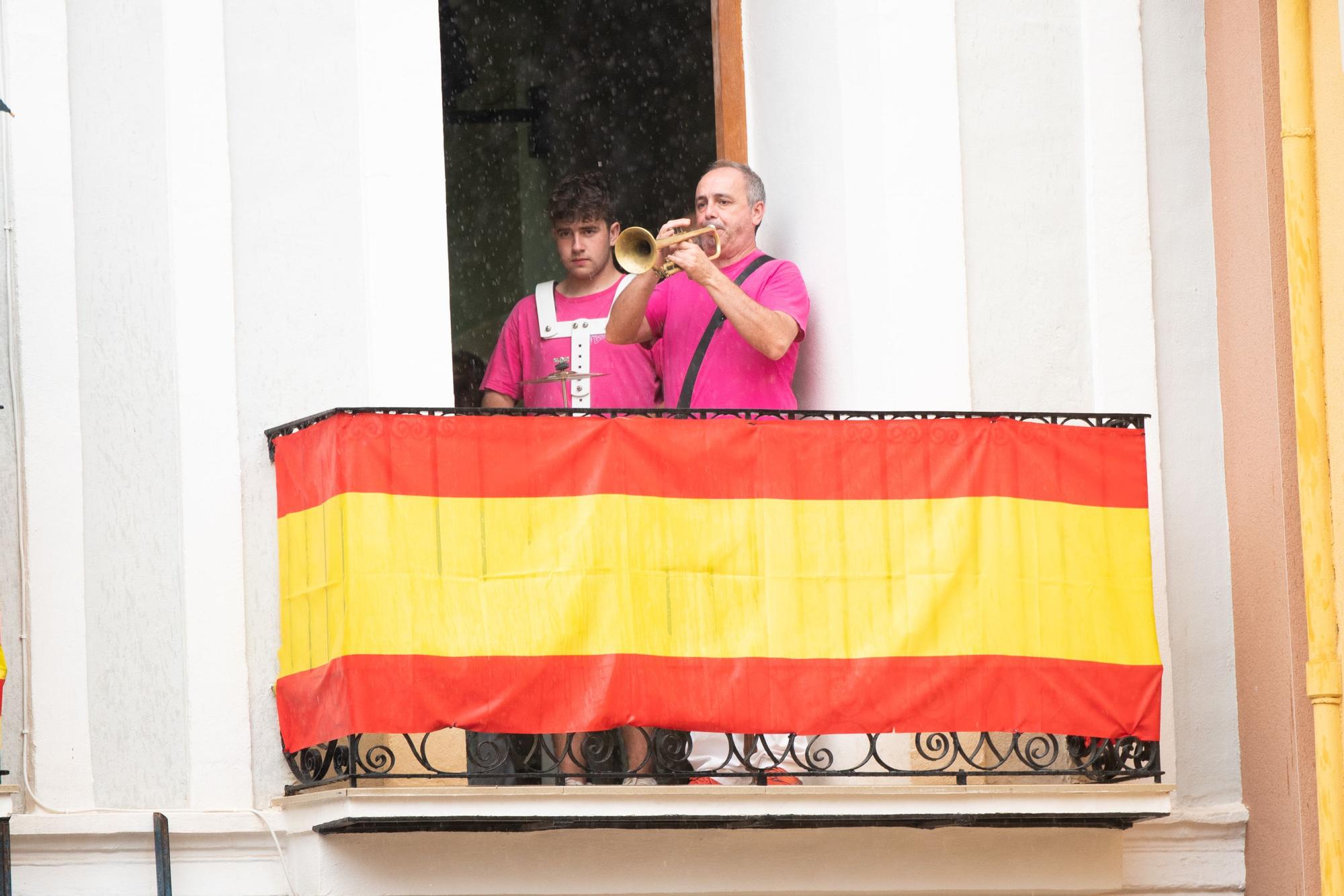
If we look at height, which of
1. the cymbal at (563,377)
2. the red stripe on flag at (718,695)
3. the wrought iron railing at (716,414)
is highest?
the cymbal at (563,377)

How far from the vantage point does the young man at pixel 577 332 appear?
10.7 meters

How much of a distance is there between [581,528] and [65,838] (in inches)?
86.1

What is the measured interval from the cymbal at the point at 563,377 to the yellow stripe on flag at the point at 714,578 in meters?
0.98

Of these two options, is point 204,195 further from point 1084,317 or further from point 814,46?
point 1084,317

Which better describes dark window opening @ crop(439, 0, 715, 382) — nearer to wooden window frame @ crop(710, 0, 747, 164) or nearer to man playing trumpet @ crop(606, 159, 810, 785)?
wooden window frame @ crop(710, 0, 747, 164)

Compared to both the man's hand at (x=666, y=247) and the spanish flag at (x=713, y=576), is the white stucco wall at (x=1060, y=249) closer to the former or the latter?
the spanish flag at (x=713, y=576)

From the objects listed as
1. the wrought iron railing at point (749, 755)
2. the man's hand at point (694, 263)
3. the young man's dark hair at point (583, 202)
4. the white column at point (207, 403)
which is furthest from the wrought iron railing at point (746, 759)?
the young man's dark hair at point (583, 202)

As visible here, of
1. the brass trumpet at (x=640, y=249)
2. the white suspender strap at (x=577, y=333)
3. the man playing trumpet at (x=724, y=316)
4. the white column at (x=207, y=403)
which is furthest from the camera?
the white suspender strap at (x=577, y=333)

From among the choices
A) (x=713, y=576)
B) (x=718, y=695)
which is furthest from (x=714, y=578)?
→ (x=718, y=695)

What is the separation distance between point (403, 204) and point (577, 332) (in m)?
0.93

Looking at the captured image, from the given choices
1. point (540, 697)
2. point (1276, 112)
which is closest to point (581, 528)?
point (540, 697)

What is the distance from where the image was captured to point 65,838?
9.69 meters

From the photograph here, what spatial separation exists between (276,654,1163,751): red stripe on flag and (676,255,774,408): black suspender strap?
1.29 metres

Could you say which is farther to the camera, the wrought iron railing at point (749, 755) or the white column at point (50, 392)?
the white column at point (50, 392)
